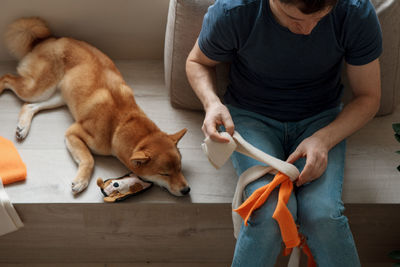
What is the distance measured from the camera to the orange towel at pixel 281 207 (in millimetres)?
1042

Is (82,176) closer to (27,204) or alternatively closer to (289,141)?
(27,204)

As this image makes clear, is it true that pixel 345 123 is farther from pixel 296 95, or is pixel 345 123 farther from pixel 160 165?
pixel 160 165

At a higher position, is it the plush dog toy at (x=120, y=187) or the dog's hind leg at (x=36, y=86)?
the dog's hind leg at (x=36, y=86)

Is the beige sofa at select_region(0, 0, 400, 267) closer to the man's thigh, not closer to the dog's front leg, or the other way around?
the dog's front leg

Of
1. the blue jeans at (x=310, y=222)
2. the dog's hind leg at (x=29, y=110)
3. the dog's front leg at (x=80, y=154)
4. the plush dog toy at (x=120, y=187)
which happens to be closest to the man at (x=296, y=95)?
the blue jeans at (x=310, y=222)

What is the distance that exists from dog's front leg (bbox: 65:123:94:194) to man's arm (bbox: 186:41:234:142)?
0.41 meters

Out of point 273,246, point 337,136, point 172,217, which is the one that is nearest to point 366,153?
point 337,136

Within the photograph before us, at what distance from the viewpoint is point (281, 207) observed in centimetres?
104

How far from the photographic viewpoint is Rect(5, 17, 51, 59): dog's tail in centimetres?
160

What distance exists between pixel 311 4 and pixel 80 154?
849mm

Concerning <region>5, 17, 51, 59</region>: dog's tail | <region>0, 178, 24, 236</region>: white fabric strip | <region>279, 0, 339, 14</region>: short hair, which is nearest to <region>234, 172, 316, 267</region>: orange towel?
<region>279, 0, 339, 14</region>: short hair

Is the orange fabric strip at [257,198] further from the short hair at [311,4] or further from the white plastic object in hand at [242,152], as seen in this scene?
the short hair at [311,4]

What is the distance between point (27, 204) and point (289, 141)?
797mm

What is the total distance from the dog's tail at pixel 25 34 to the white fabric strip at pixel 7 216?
1.96 ft
